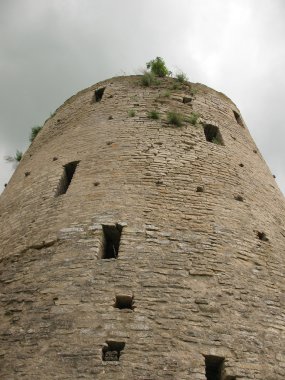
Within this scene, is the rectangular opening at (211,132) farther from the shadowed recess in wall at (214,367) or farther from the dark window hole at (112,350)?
the dark window hole at (112,350)

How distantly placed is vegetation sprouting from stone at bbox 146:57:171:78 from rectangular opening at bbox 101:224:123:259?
237 inches

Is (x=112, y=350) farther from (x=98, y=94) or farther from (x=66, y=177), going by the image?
(x=98, y=94)

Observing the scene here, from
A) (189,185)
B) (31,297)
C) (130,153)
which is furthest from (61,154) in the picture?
(31,297)

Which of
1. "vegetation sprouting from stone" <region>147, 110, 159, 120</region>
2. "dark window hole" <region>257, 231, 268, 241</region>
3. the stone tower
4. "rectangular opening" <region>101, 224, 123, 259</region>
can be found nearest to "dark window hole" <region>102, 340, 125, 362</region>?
the stone tower

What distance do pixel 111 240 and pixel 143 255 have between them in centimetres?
79

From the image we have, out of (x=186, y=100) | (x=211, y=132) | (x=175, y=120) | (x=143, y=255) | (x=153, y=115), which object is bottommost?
(x=143, y=255)

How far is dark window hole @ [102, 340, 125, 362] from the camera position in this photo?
4785 millimetres

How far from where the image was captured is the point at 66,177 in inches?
326

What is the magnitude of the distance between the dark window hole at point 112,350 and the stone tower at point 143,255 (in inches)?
0.6

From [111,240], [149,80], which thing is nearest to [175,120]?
[149,80]

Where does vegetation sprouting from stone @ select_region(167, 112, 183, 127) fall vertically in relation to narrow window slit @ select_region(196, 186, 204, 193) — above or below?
above

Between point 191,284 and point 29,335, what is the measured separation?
6.96 ft

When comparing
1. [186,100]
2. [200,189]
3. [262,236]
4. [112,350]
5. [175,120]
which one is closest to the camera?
[112,350]

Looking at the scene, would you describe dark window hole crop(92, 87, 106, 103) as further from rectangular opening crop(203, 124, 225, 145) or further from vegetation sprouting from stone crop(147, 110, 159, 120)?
rectangular opening crop(203, 124, 225, 145)
